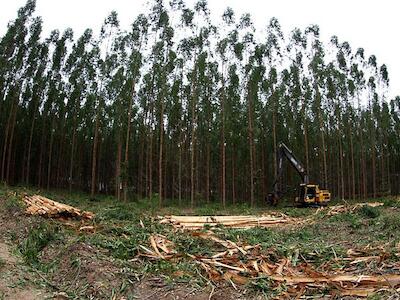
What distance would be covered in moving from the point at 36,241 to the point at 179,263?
3.13m

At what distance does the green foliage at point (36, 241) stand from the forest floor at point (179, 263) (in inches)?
0.8

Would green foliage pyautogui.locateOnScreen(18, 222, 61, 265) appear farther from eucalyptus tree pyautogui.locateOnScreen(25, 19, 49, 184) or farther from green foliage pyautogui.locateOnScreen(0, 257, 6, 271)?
eucalyptus tree pyautogui.locateOnScreen(25, 19, 49, 184)

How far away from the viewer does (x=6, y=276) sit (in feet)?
17.4

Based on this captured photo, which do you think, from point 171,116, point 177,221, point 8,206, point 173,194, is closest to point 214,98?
point 171,116

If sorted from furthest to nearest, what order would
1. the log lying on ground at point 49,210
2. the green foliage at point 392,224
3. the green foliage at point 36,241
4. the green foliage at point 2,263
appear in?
the log lying on ground at point 49,210
the green foliage at point 392,224
the green foliage at point 36,241
the green foliage at point 2,263

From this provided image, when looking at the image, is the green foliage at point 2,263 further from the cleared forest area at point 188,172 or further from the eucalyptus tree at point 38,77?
the eucalyptus tree at point 38,77

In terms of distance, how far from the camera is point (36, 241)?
709 centimetres

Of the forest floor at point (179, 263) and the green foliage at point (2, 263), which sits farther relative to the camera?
the green foliage at point (2, 263)

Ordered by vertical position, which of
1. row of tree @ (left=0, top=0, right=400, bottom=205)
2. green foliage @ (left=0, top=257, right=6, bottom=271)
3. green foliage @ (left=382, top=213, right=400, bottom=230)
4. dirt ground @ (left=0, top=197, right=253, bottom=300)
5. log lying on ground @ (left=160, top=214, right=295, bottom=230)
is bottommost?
dirt ground @ (left=0, top=197, right=253, bottom=300)

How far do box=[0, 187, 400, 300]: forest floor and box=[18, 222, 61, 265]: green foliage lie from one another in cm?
2

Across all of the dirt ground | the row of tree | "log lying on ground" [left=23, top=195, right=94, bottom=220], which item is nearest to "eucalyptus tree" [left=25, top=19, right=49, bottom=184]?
the row of tree

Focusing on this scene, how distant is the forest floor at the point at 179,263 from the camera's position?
4840 mm

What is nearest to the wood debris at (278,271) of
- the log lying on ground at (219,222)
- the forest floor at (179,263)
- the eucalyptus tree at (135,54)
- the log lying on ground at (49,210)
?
the forest floor at (179,263)

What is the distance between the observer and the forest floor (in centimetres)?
484
